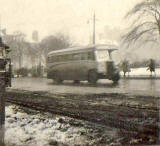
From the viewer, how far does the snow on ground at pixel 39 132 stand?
3.36 metres

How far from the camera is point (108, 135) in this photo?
3.50 metres

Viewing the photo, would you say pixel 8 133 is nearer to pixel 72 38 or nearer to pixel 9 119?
pixel 9 119

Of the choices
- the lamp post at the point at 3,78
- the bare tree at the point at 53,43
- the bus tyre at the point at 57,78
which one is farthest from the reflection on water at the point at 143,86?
the bare tree at the point at 53,43

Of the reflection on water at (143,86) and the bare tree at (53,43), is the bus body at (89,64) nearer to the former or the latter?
the reflection on water at (143,86)

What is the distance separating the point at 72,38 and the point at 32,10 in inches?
1388

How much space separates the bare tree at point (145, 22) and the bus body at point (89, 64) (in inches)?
412

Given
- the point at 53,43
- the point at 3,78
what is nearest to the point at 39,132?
the point at 3,78

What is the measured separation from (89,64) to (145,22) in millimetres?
13663

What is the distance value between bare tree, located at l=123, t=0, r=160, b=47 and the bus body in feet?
34.3

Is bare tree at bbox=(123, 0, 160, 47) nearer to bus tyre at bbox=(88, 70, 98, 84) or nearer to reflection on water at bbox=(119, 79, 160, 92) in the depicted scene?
bus tyre at bbox=(88, 70, 98, 84)

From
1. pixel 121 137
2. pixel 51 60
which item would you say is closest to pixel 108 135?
pixel 121 137

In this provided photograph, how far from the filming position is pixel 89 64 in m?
16.0

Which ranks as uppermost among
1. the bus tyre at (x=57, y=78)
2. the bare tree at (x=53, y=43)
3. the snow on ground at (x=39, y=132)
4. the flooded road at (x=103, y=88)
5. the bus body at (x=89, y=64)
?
the bare tree at (x=53, y=43)

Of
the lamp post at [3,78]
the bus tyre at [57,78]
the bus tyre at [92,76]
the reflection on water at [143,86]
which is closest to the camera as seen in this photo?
the lamp post at [3,78]
